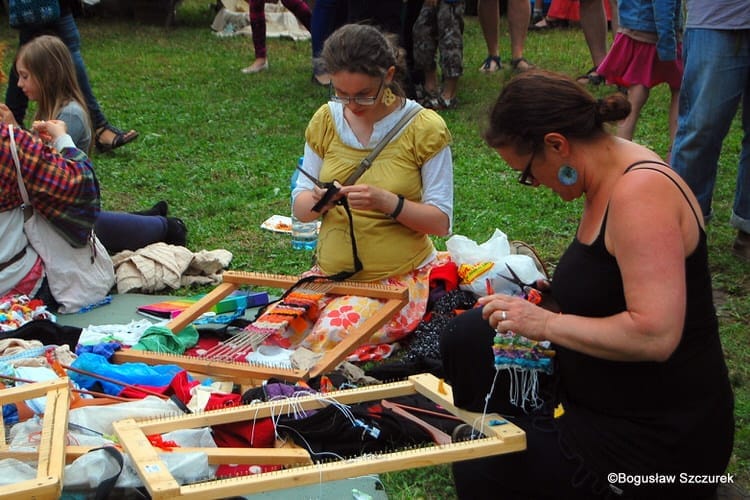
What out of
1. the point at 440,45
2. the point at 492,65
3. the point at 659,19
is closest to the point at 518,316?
the point at 659,19

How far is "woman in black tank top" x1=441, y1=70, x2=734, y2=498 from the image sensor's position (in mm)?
2074

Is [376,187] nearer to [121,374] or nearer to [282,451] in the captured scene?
[121,374]

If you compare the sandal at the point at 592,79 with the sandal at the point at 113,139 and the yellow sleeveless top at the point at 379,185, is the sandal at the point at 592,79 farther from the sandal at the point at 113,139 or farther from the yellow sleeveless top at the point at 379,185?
the yellow sleeveless top at the point at 379,185

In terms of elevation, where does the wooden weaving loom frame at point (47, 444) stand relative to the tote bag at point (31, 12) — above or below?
below

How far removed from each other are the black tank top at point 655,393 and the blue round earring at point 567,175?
6.3 inches

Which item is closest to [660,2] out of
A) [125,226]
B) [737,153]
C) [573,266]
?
[737,153]

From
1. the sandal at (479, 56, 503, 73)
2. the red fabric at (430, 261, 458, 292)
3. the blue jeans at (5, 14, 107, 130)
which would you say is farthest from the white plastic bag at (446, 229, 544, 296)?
the sandal at (479, 56, 503, 73)

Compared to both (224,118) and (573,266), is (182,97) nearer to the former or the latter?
(224,118)

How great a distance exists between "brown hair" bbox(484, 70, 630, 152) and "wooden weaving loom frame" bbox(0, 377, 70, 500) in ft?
4.54

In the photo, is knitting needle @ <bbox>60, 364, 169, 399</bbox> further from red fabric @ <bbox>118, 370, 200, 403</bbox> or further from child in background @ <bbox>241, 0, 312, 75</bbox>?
child in background @ <bbox>241, 0, 312, 75</bbox>

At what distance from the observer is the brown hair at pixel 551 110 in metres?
2.23

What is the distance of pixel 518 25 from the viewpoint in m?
8.70

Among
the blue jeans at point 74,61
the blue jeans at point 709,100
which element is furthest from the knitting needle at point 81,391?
the blue jeans at point 74,61

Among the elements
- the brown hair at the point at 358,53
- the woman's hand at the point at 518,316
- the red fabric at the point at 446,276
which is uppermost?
the brown hair at the point at 358,53
